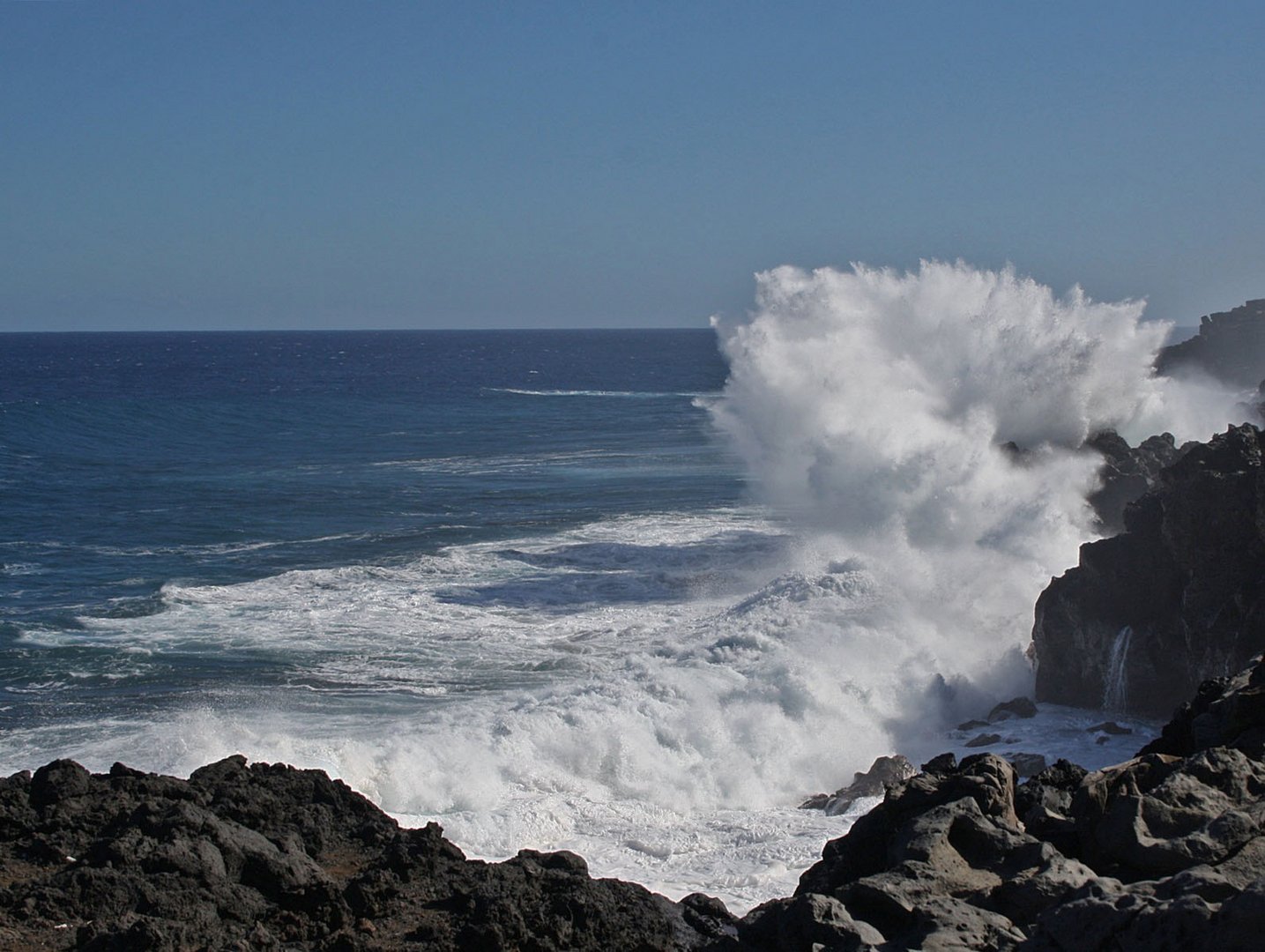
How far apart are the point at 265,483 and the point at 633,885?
111ft

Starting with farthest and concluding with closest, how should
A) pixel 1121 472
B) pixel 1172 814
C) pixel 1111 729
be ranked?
pixel 1121 472
pixel 1111 729
pixel 1172 814

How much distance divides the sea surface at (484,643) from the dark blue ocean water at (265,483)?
153 millimetres

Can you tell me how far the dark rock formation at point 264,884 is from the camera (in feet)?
31.4

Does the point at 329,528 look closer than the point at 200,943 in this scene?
No

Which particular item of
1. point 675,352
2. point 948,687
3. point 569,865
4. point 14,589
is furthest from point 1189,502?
point 675,352

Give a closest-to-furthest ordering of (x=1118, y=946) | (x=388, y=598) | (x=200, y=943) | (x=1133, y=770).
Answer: (x=1118, y=946), (x=200, y=943), (x=1133, y=770), (x=388, y=598)

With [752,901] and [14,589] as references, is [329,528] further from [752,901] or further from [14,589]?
[752,901]

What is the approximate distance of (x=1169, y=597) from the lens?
19.9 meters

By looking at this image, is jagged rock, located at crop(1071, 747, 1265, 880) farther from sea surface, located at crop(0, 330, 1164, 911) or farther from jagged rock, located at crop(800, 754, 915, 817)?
jagged rock, located at crop(800, 754, 915, 817)

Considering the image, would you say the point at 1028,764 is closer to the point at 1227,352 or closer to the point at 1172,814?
the point at 1172,814

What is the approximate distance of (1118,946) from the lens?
6.66 metres

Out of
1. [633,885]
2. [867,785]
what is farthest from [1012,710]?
[633,885]

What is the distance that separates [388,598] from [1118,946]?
2125 centimetres

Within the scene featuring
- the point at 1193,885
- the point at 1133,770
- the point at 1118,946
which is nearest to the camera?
the point at 1118,946
